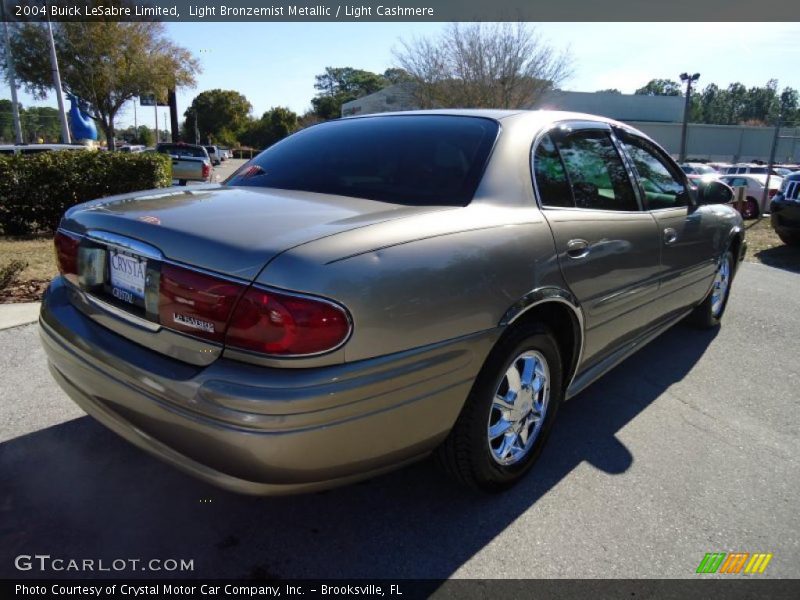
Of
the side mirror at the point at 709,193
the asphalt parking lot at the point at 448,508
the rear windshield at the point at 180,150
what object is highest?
the rear windshield at the point at 180,150

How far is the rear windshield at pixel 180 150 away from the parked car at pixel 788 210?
16459 millimetres

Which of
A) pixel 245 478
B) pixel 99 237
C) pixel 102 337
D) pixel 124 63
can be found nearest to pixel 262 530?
pixel 245 478

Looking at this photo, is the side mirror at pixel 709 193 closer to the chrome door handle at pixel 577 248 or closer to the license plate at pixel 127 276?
the chrome door handle at pixel 577 248

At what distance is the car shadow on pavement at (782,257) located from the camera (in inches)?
324

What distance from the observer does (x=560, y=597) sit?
1.90 metres

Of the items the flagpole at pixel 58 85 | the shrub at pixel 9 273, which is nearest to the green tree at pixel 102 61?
the flagpole at pixel 58 85

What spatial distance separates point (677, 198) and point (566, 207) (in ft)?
5.22

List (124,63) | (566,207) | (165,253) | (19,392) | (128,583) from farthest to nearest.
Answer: (124,63), (19,392), (566,207), (128,583), (165,253)

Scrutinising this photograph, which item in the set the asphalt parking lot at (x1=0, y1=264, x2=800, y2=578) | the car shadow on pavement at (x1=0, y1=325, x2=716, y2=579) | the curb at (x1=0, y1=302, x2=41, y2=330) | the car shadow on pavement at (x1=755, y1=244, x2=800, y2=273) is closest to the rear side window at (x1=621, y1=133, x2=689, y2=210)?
the asphalt parking lot at (x1=0, y1=264, x2=800, y2=578)

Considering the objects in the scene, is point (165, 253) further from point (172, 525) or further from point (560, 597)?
point (560, 597)

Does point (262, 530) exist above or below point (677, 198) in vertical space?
below

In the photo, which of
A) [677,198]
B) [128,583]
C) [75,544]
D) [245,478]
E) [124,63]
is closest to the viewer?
[245,478]

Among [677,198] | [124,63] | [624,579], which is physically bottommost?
[624,579]

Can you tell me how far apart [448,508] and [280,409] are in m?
1.10
